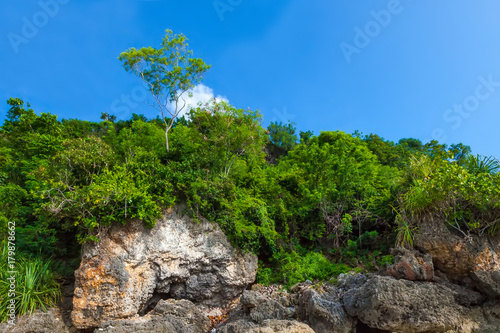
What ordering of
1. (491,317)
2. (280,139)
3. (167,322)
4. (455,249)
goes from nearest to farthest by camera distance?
(167,322), (491,317), (455,249), (280,139)

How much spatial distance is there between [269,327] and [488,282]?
608 cm

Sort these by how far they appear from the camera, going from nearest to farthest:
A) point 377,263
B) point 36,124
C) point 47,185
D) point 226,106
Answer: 1. point 47,185
2. point 377,263
3. point 226,106
4. point 36,124

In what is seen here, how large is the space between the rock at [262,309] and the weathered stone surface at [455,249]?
182 inches

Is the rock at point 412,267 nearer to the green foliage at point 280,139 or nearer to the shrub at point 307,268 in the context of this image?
the shrub at point 307,268

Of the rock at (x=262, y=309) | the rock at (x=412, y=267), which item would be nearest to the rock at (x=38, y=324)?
the rock at (x=262, y=309)

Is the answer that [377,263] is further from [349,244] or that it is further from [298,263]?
[298,263]

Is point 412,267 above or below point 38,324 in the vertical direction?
above

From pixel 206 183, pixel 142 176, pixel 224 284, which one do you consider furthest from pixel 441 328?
pixel 142 176

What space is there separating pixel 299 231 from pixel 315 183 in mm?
2208

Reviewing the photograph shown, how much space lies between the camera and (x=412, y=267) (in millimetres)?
8188

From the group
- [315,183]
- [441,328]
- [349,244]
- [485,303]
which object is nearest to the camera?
[441,328]

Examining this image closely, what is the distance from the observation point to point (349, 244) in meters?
11.5

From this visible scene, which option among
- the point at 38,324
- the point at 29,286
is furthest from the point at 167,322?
the point at 29,286

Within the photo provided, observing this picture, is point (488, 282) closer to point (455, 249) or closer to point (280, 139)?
point (455, 249)
